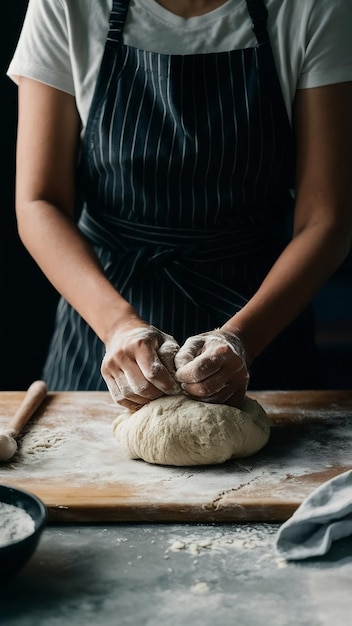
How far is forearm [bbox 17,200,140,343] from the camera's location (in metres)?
1.75

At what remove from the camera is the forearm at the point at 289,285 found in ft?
5.74

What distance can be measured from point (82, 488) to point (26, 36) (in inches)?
45.6

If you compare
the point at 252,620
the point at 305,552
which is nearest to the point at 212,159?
the point at 305,552

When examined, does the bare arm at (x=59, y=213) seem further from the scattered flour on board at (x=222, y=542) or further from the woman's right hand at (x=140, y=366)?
the scattered flour on board at (x=222, y=542)

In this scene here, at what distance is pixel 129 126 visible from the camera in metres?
2.01

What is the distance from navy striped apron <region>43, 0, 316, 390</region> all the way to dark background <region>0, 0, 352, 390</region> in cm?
97

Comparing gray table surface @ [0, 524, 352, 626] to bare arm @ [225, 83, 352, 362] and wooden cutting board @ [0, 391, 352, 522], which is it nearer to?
wooden cutting board @ [0, 391, 352, 522]

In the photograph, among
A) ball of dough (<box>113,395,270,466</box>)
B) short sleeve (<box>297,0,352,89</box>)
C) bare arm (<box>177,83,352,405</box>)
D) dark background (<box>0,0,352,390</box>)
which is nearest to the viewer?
ball of dough (<box>113,395,270,466</box>)

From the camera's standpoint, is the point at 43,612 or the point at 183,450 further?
the point at 183,450

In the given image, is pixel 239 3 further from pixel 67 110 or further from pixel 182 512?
pixel 182 512

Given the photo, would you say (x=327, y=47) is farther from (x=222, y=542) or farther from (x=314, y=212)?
(x=222, y=542)

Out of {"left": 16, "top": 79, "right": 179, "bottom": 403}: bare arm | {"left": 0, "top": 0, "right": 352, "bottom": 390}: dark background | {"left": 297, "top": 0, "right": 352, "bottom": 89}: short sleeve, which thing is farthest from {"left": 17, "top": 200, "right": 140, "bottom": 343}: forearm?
{"left": 0, "top": 0, "right": 352, "bottom": 390}: dark background

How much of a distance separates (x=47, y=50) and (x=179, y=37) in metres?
0.32

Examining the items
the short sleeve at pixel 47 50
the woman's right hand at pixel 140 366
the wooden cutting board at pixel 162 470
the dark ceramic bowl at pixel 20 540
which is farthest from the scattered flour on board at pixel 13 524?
the short sleeve at pixel 47 50
